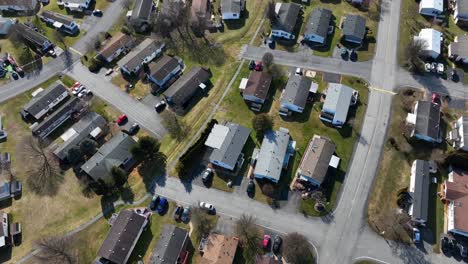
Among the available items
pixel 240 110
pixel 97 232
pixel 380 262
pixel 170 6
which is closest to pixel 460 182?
pixel 380 262

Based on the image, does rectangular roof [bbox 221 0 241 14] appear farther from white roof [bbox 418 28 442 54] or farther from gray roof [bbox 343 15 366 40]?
white roof [bbox 418 28 442 54]

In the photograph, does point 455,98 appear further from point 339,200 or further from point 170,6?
point 170,6

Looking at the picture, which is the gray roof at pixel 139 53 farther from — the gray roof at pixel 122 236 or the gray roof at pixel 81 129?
the gray roof at pixel 122 236

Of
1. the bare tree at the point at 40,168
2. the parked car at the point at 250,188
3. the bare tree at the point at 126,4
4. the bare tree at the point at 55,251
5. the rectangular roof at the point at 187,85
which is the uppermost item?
the bare tree at the point at 126,4

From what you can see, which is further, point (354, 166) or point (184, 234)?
point (354, 166)

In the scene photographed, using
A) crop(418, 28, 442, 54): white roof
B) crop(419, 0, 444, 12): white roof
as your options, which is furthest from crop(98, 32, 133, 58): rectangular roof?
crop(419, 0, 444, 12): white roof

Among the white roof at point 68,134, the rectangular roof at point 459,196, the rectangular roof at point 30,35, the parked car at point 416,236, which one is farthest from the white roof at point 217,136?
the rectangular roof at point 30,35

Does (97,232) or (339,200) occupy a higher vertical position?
(339,200)
